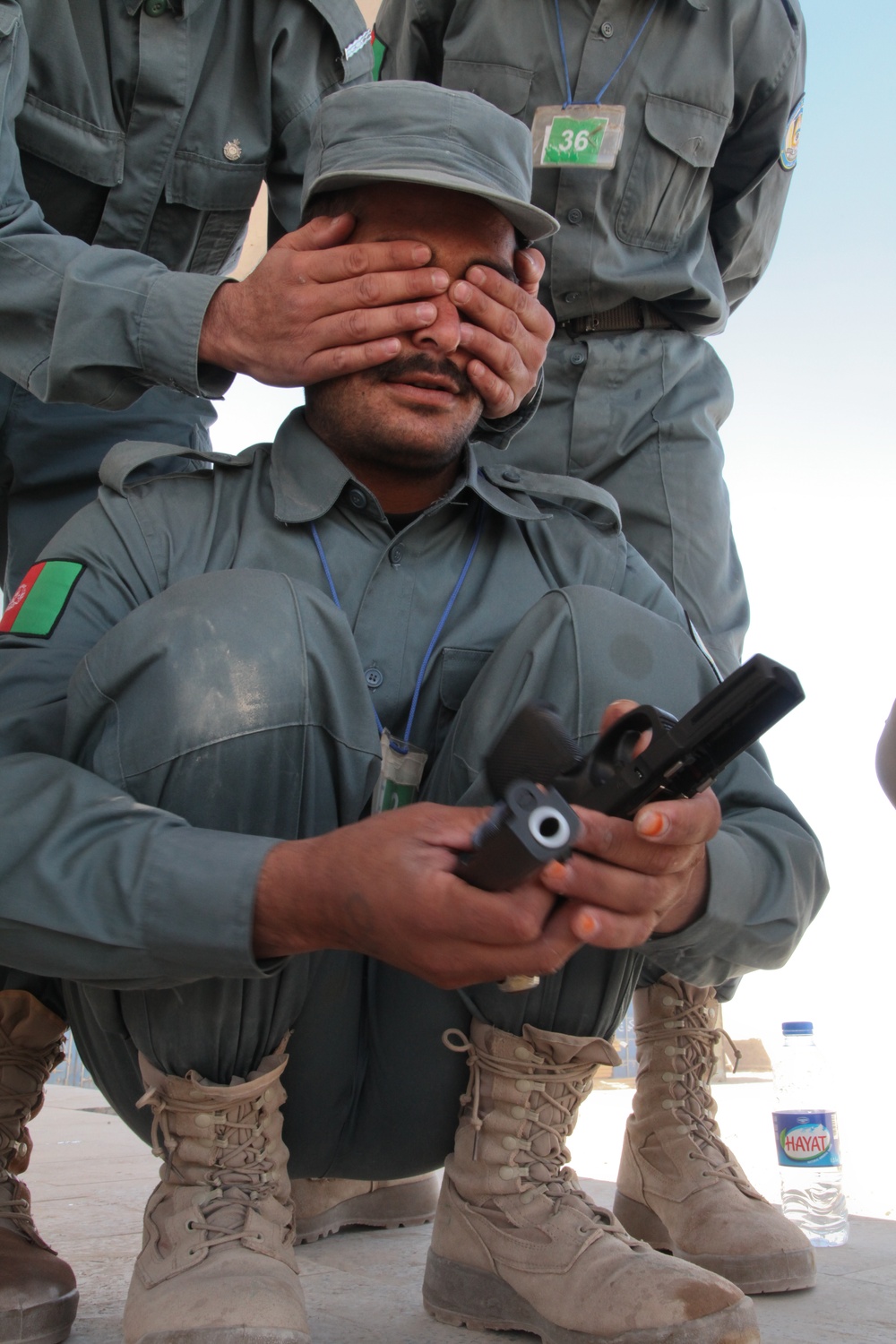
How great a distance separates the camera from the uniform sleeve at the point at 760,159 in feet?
6.89

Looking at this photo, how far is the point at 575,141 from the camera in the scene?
2041 mm

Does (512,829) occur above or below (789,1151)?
above

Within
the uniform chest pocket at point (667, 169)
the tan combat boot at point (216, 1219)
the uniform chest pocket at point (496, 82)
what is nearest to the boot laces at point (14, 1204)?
the tan combat boot at point (216, 1219)

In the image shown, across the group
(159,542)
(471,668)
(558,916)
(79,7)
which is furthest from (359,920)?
(79,7)

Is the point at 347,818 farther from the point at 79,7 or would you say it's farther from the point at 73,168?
the point at 79,7

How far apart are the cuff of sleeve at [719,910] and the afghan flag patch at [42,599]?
0.65 m

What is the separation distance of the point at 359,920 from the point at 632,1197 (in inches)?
32.1

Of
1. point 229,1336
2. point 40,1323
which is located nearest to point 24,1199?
point 40,1323

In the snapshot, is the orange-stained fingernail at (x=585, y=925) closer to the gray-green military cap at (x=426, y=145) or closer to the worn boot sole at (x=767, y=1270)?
the worn boot sole at (x=767, y=1270)

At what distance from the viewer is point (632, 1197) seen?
1456 millimetres

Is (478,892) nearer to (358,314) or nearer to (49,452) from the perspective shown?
(358,314)

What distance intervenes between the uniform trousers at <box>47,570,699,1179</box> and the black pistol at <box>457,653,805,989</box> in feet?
0.72

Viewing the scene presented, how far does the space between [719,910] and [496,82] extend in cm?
165

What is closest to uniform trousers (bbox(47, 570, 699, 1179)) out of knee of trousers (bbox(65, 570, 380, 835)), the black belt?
knee of trousers (bbox(65, 570, 380, 835))
